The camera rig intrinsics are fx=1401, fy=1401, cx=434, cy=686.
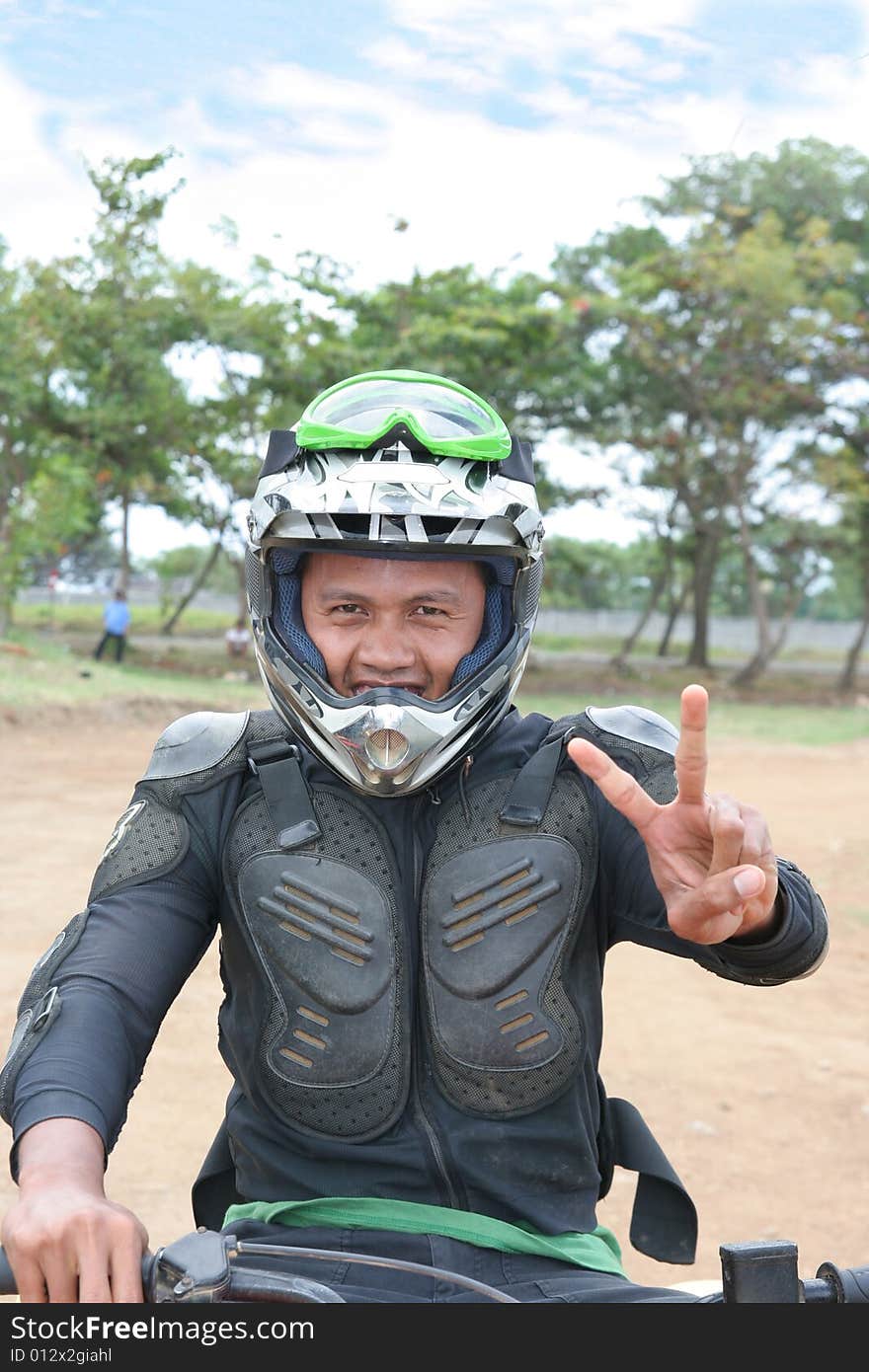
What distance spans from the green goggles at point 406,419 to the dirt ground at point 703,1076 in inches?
111

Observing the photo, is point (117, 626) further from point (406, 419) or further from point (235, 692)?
point (406, 419)

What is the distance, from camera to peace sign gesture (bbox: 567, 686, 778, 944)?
1.97 m

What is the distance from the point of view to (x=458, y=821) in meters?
2.38

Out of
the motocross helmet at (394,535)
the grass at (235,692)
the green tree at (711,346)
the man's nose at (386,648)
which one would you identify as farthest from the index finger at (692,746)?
the green tree at (711,346)

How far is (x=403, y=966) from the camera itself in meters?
2.25

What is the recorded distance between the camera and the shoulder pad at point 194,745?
2420 mm

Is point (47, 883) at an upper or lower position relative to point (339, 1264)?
lower

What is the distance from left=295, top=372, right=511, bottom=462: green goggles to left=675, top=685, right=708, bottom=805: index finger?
2.32 feet

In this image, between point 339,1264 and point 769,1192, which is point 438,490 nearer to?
point 339,1264

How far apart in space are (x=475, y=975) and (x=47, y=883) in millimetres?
6436

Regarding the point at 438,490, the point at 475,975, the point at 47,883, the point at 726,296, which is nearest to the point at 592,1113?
the point at 475,975

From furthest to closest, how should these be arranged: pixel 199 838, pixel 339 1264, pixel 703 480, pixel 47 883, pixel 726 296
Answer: pixel 703 480, pixel 726 296, pixel 47 883, pixel 199 838, pixel 339 1264
